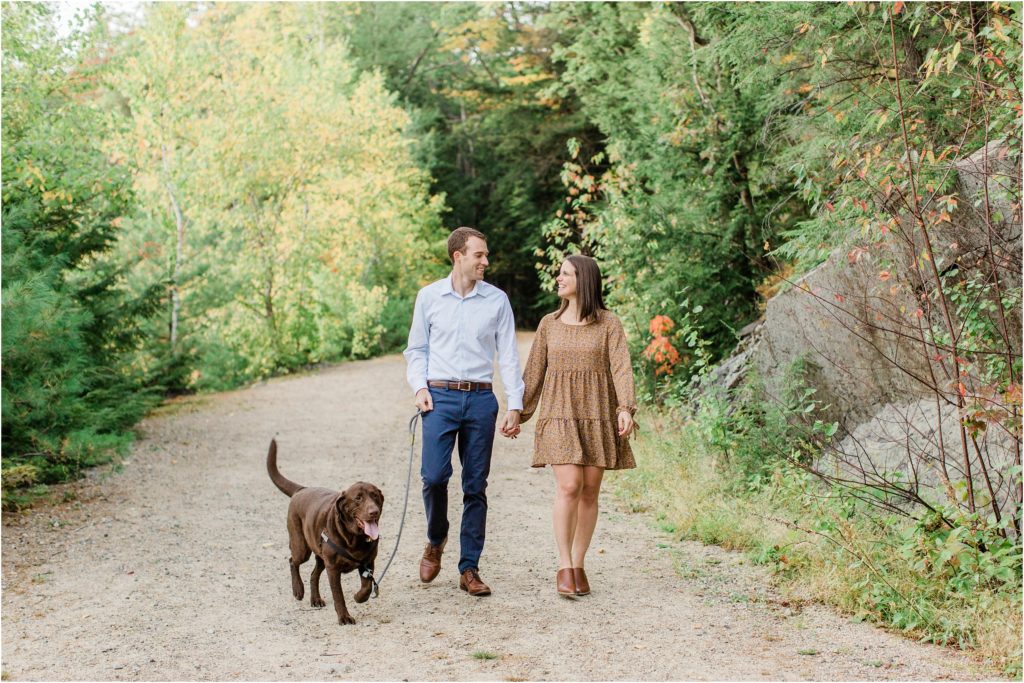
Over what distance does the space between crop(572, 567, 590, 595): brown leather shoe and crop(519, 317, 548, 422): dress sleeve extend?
977 mm

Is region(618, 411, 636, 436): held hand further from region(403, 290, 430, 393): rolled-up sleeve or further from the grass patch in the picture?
the grass patch

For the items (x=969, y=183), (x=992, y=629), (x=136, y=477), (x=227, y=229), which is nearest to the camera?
(x=992, y=629)

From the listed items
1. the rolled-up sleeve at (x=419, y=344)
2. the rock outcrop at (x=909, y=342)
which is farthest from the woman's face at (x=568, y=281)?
the rock outcrop at (x=909, y=342)

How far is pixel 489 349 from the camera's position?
18.6 feet

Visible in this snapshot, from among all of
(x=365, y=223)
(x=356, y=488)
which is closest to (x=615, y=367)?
(x=356, y=488)

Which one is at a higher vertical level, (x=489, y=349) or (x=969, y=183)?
(x=969, y=183)

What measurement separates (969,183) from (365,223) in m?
18.9

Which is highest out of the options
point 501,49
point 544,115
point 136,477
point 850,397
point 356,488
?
point 501,49

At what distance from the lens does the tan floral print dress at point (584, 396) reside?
18.4ft

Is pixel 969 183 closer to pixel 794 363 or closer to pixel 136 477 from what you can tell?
pixel 794 363

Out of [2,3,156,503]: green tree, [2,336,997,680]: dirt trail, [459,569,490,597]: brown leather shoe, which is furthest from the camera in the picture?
[2,3,156,503]: green tree

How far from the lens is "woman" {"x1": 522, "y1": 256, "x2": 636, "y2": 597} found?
5.62 m

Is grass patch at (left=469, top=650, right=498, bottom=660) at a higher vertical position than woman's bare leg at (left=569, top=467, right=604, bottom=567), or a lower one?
lower

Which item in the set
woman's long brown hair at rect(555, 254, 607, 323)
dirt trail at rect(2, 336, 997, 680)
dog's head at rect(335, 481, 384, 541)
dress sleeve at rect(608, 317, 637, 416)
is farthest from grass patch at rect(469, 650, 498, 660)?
woman's long brown hair at rect(555, 254, 607, 323)
